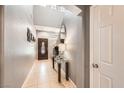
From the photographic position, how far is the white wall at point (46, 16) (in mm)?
8500

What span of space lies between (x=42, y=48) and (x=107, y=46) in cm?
1049

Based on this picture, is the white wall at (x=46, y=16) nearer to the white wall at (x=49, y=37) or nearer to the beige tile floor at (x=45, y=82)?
the white wall at (x=49, y=37)

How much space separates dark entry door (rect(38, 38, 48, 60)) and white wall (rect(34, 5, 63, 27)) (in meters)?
2.64

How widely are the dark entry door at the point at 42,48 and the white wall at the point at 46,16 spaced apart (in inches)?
104

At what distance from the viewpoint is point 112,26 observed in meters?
1.76

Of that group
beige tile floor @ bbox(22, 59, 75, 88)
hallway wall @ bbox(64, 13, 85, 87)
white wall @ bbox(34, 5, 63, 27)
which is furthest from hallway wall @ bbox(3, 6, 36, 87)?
white wall @ bbox(34, 5, 63, 27)

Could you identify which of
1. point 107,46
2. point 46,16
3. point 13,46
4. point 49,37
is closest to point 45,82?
point 13,46

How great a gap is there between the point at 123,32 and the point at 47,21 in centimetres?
798

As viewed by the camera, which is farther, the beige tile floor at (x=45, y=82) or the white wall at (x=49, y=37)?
the white wall at (x=49, y=37)

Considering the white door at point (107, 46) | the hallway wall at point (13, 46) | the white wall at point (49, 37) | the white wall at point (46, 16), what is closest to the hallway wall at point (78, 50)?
the white door at point (107, 46)

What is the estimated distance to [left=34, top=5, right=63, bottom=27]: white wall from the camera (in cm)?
→ 850

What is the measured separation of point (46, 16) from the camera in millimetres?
8875

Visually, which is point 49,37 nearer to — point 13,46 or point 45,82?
point 45,82
